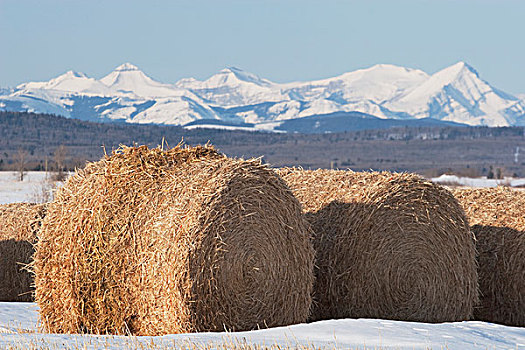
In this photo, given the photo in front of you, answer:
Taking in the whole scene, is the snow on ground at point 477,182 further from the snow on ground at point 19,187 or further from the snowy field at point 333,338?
the snowy field at point 333,338

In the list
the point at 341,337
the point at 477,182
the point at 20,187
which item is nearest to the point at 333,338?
the point at 341,337

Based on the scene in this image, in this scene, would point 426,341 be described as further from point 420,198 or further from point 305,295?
point 420,198

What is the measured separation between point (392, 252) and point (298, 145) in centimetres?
11887

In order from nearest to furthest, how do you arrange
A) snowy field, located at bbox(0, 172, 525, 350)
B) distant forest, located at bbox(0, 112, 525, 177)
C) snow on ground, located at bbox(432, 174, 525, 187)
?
snowy field, located at bbox(0, 172, 525, 350) → snow on ground, located at bbox(432, 174, 525, 187) → distant forest, located at bbox(0, 112, 525, 177)

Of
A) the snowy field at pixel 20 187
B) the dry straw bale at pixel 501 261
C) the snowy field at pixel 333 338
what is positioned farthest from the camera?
the snowy field at pixel 20 187

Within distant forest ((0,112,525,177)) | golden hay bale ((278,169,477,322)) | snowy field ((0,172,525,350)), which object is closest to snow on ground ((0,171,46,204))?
golden hay bale ((278,169,477,322))

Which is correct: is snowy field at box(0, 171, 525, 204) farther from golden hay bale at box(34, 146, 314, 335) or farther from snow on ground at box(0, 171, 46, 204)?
golden hay bale at box(34, 146, 314, 335)

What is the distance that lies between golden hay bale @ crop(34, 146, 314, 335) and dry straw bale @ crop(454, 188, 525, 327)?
141 inches

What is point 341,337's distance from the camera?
838 centimetres

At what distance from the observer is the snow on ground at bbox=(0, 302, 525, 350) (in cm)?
784

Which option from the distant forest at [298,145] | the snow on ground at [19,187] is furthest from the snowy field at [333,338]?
the distant forest at [298,145]

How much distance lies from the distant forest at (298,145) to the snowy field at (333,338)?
303 feet

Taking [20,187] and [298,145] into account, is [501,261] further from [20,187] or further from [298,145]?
[298,145]

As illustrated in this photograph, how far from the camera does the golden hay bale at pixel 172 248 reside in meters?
8.58
